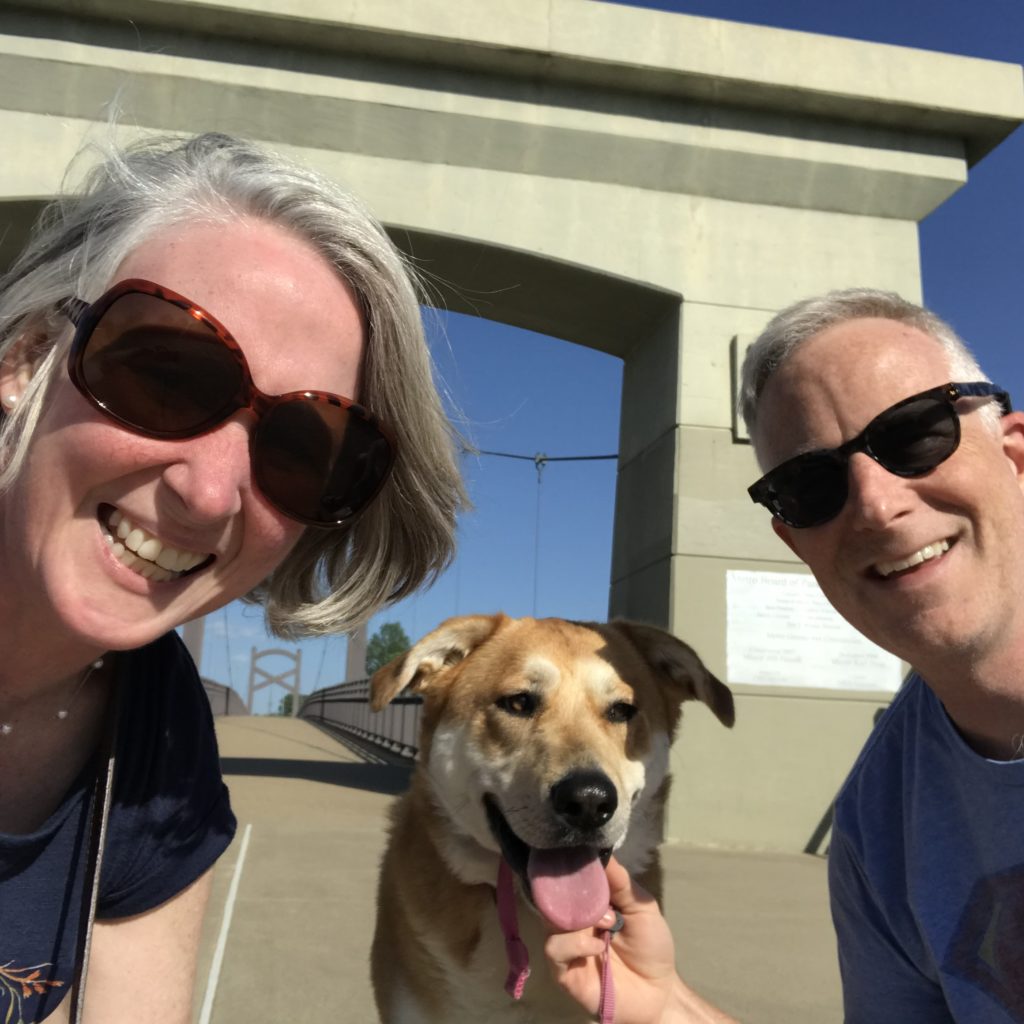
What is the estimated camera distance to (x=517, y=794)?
2.60m

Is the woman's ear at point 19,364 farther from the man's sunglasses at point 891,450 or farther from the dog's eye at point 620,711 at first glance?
the dog's eye at point 620,711

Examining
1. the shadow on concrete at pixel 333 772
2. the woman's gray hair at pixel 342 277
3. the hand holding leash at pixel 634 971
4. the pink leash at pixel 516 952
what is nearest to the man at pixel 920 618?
the hand holding leash at pixel 634 971

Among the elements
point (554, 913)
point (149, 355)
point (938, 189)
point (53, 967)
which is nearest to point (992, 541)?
point (554, 913)

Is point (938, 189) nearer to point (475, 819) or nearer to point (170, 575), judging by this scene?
point (475, 819)

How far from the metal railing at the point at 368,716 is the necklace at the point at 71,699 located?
1.28 metres

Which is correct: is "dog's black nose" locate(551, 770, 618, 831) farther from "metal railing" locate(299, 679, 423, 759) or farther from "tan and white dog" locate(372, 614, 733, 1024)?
"metal railing" locate(299, 679, 423, 759)

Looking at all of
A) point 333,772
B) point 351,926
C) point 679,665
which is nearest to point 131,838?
point 679,665

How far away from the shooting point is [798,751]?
6969 millimetres

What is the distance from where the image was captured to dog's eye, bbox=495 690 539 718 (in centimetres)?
289

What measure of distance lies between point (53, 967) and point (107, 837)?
23cm

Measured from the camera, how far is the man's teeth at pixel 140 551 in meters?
1.43

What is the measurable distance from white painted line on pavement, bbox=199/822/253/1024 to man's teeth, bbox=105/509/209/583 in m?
2.57

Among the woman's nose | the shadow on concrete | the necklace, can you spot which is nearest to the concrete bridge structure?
the shadow on concrete

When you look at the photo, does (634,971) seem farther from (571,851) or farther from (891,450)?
(891,450)
